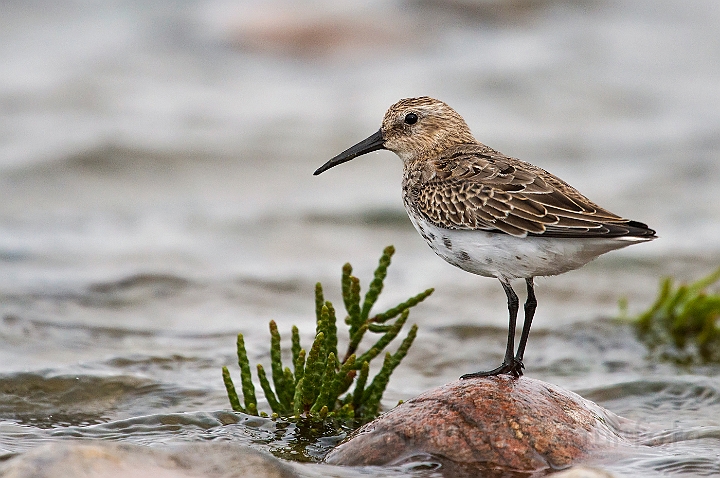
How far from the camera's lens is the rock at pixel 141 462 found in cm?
445

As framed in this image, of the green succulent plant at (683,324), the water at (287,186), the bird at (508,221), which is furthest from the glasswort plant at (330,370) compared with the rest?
the green succulent plant at (683,324)

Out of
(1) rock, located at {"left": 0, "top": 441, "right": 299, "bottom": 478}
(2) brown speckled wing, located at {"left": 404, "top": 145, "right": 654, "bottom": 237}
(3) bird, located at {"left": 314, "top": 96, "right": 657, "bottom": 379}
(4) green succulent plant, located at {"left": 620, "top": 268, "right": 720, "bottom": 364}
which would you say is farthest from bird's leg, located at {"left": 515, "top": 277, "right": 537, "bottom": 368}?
(4) green succulent plant, located at {"left": 620, "top": 268, "right": 720, "bottom": 364}

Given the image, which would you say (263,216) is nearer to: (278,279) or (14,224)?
(278,279)

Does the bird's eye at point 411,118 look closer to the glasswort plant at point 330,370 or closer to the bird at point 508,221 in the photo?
the bird at point 508,221

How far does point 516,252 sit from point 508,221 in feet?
0.60

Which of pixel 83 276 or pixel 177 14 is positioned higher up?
pixel 177 14

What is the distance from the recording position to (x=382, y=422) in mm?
5570

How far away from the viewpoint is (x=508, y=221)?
5.59m

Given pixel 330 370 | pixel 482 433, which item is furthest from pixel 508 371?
pixel 330 370

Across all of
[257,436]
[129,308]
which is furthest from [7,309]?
[257,436]

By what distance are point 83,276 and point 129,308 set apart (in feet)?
3.26

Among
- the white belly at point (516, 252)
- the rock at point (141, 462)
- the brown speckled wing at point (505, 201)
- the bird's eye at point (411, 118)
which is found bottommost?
the rock at point (141, 462)

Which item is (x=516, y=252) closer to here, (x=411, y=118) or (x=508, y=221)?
(x=508, y=221)

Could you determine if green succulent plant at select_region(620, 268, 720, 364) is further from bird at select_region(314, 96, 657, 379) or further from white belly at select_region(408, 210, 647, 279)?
white belly at select_region(408, 210, 647, 279)
